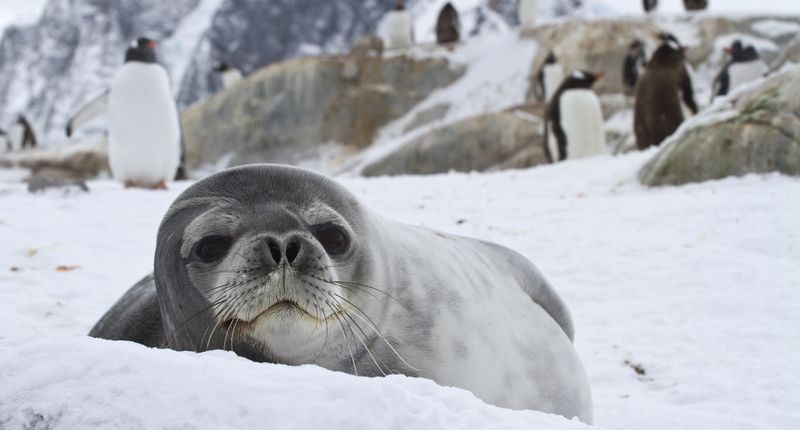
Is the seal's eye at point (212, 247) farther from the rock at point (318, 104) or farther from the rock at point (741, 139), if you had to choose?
the rock at point (318, 104)

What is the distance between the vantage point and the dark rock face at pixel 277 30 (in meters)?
64.9

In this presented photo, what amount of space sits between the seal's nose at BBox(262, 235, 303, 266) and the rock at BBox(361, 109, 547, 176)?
1602 cm

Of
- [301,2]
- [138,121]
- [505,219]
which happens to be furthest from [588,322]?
[301,2]

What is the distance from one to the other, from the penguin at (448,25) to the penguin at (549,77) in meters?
6.60

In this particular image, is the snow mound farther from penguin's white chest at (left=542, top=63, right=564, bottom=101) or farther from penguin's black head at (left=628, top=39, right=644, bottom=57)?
penguin's black head at (left=628, top=39, right=644, bottom=57)

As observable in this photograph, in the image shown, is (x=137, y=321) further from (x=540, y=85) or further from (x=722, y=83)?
(x=540, y=85)

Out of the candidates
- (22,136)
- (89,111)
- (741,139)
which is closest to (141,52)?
(89,111)

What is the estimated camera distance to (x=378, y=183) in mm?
9719

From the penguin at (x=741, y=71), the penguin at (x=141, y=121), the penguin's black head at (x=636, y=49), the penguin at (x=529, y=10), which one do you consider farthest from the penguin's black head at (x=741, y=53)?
the penguin at (x=141, y=121)

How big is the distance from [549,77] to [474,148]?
3.86 m

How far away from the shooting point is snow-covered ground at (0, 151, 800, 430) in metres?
1.34

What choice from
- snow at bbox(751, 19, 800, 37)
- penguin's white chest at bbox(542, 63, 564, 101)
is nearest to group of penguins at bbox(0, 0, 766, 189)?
penguin's white chest at bbox(542, 63, 564, 101)

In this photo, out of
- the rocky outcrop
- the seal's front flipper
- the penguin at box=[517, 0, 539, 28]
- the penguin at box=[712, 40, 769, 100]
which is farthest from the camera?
the penguin at box=[517, 0, 539, 28]

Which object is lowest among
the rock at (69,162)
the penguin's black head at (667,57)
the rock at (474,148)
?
the rock at (69,162)
